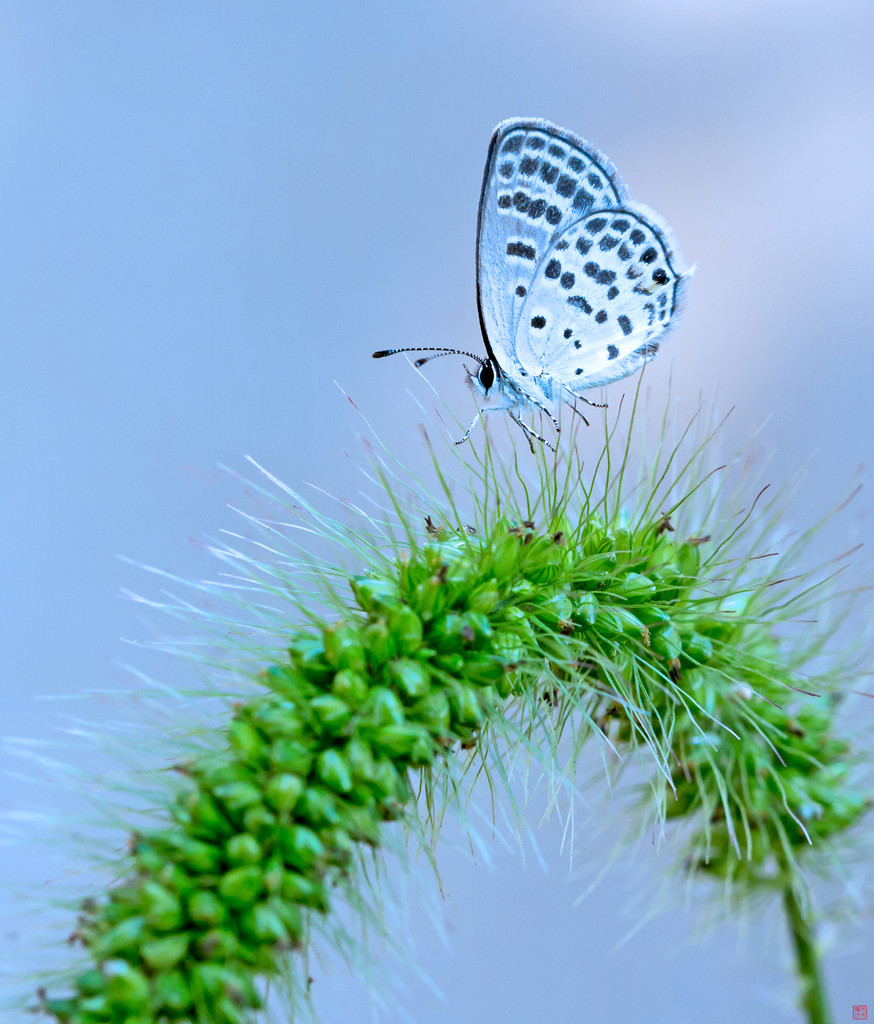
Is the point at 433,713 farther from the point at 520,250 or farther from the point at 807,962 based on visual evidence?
the point at 520,250

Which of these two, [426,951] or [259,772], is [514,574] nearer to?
[259,772]

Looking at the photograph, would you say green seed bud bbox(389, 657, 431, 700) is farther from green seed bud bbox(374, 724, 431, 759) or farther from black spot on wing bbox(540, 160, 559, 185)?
black spot on wing bbox(540, 160, 559, 185)

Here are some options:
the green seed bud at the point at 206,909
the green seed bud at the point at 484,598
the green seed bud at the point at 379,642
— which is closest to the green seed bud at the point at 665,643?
the green seed bud at the point at 484,598

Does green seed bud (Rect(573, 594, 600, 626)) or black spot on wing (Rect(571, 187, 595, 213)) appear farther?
black spot on wing (Rect(571, 187, 595, 213))

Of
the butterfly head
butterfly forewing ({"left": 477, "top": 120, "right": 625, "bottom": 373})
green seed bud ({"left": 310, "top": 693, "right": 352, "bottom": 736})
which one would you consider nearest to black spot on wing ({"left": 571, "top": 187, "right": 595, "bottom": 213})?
butterfly forewing ({"left": 477, "top": 120, "right": 625, "bottom": 373})

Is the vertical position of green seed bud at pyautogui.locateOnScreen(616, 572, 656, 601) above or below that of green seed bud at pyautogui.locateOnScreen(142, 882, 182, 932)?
above

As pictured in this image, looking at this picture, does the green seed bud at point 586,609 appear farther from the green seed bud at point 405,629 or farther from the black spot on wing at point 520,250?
the black spot on wing at point 520,250

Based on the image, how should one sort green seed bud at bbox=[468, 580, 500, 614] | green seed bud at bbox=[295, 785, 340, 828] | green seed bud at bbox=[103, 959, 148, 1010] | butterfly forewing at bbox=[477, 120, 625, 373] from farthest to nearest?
butterfly forewing at bbox=[477, 120, 625, 373], green seed bud at bbox=[468, 580, 500, 614], green seed bud at bbox=[295, 785, 340, 828], green seed bud at bbox=[103, 959, 148, 1010]

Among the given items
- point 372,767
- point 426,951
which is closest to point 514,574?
point 372,767
